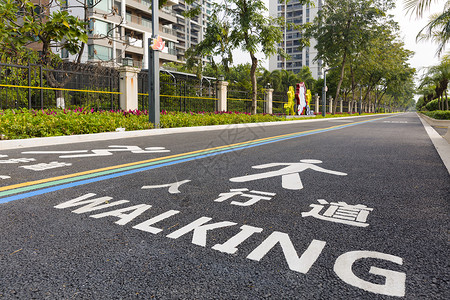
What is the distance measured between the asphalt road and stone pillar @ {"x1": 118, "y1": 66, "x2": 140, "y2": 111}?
11166mm

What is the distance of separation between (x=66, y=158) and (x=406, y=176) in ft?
17.5

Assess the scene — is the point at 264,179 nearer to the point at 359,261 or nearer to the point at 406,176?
the point at 406,176

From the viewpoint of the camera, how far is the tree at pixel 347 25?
117 ft

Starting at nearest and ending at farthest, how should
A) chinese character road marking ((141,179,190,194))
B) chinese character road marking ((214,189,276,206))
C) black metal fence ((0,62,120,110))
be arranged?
chinese character road marking ((214,189,276,206)), chinese character road marking ((141,179,190,194)), black metal fence ((0,62,120,110))

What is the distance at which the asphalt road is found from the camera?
5.62 feet

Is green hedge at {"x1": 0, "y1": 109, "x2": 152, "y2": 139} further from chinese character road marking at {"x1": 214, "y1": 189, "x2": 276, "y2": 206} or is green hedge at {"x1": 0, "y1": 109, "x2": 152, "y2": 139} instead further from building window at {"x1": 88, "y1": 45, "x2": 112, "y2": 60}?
building window at {"x1": 88, "y1": 45, "x2": 112, "y2": 60}

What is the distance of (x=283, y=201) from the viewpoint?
3281 millimetres

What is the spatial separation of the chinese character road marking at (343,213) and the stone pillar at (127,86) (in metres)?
13.7

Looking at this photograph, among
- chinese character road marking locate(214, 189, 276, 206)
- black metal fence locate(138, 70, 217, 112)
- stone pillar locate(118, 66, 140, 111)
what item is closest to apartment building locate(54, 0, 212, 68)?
black metal fence locate(138, 70, 217, 112)

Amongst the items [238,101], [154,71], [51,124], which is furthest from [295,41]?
[51,124]

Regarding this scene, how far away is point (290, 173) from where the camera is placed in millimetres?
4719

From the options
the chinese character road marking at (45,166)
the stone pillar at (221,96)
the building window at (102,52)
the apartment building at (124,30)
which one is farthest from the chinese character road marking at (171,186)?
the building window at (102,52)

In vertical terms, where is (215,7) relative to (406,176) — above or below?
above

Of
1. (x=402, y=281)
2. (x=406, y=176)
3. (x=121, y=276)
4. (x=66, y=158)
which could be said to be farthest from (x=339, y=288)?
(x=66, y=158)
